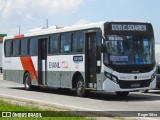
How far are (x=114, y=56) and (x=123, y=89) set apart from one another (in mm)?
1372

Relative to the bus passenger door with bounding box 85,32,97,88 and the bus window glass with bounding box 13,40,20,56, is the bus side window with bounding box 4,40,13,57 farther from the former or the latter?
the bus passenger door with bounding box 85,32,97,88

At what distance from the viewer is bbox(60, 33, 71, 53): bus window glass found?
71.2ft

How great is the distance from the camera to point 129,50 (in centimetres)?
1919

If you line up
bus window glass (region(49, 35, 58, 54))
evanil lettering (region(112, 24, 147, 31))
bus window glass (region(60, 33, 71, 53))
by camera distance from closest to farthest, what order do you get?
evanil lettering (region(112, 24, 147, 31))
bus window glass (region(60, 33, 71, 53))
bus window glass (region(49, 35, 58, 54))

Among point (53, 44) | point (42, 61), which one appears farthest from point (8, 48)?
point (53, 44)

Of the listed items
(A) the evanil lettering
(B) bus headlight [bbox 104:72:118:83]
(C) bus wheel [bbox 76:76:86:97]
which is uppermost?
(A) the evanil lettering

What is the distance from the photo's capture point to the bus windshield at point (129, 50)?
1894cm

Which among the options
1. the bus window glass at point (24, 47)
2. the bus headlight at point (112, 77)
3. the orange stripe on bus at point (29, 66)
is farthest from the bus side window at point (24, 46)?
the bus headlight at point (112, 77)

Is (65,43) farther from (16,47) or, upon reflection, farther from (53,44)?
(16,47)

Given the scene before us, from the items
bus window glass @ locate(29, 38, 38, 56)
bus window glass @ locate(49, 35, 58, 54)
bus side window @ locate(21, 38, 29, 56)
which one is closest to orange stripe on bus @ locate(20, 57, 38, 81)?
bus side window @ locate(21, 38, 29, 56)

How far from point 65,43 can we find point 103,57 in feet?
11.6

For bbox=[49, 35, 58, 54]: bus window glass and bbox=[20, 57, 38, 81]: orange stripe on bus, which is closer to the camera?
bbox=[49, 35, 58, 54]: bus window glass

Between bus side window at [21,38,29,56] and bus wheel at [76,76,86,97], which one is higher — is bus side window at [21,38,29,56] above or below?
above

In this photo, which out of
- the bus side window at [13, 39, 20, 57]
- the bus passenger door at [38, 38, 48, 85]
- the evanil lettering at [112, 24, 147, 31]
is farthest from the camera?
the bus side window at [13, 39, 20, 57]
